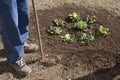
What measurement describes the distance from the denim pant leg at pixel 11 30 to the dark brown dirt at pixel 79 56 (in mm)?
357

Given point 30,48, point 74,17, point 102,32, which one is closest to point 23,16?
point 30,48

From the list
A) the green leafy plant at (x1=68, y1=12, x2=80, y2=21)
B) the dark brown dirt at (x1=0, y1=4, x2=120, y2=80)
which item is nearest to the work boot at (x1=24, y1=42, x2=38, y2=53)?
the dark brown dirt at (x1=0, y1=4, x2=120, y2=80)

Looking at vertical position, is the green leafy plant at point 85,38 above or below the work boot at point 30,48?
above

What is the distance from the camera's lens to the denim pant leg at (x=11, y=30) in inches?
121

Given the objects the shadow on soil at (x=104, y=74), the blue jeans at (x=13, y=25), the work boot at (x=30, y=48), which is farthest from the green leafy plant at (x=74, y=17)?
the shadow on soil at (x=104, y=74)

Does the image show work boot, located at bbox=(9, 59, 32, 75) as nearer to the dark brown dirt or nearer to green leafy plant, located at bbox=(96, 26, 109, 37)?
the dark brown dirt

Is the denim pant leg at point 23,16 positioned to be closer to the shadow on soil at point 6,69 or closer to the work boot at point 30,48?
the work boot at point 30,48

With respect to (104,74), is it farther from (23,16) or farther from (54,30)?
(23,16)

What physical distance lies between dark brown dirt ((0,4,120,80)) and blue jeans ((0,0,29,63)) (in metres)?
0.38

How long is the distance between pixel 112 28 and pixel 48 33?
934 millimetres

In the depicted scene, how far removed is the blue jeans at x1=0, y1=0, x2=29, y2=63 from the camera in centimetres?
309

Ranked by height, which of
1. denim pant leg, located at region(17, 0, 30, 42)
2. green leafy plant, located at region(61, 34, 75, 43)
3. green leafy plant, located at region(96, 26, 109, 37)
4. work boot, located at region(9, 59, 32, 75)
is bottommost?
work boot, located at region(9, 59, 32, 75)

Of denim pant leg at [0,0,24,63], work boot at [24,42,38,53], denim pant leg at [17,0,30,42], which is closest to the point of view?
denim pant leg at [0,0,24,63]

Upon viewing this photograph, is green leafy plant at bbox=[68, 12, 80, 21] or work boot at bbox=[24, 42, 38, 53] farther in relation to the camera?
green leafy plant at bbox=[68, 12, 80, 21]
